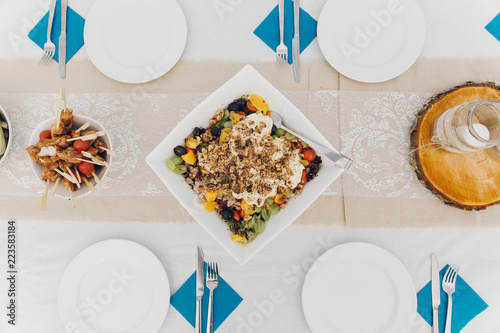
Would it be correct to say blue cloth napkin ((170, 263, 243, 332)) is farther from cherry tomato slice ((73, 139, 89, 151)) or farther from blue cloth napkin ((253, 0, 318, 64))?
blue cloth napkin ((253, 0, 318, 64))

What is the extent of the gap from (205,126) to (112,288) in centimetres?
67

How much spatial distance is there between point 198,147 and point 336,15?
2.28 feet

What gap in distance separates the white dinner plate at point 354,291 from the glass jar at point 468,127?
0.42m

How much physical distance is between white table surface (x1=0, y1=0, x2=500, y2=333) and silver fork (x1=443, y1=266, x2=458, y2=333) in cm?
4

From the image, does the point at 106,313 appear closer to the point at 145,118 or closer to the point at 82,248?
the point at 82,248

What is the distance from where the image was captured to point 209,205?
101 cm

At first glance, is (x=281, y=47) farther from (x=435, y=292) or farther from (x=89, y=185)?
(x=435, y=292)

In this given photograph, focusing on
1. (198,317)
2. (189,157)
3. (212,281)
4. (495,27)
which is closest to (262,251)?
(212,281)

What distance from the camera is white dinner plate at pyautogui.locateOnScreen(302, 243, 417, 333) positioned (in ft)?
3.65

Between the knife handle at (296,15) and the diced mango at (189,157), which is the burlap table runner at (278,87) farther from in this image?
the diced mango at (189,157)

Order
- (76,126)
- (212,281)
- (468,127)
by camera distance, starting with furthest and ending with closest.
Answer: (212,281) < (76,126) < (468,127)

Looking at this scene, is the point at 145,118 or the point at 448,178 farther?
the point at 145,118

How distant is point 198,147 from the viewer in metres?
1.01

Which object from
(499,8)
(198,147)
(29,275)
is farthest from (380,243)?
(29,275)
